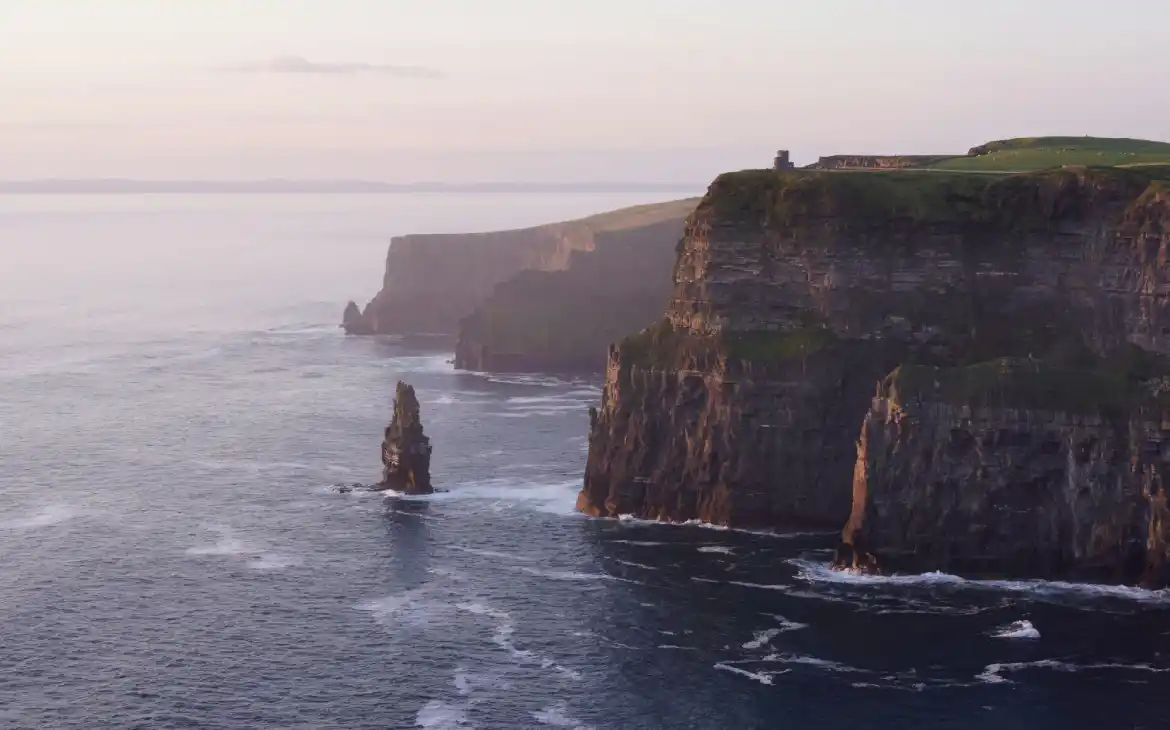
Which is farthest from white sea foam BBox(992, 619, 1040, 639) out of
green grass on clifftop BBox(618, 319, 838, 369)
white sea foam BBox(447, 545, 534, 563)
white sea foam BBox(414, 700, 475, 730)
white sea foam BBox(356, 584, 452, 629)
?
white sea foam BBox(356, 584, 452, 629)

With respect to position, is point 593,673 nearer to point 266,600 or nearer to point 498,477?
point 266,600

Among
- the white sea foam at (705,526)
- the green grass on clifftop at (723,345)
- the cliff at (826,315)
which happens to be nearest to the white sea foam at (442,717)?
the white sea foam at (705,526)

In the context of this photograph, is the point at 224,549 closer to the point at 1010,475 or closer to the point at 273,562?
the point at 273,562

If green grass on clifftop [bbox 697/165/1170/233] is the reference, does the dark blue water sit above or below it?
below

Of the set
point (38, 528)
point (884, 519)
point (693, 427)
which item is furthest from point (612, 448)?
point (38, 528)

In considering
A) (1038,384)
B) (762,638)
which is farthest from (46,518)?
(1038,384)

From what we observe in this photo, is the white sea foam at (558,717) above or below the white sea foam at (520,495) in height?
below

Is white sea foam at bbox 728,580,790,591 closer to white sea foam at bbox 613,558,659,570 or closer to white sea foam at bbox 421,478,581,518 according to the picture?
white sea foam at bbox 613,558,659,570

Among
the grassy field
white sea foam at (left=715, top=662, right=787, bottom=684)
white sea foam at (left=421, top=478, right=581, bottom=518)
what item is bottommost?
white sea foam at (left=715, top=662, right=787, bottom=684)

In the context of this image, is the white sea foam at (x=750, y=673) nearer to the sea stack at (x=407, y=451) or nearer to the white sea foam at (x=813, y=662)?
the white sea foam at (x=813, y=662)
